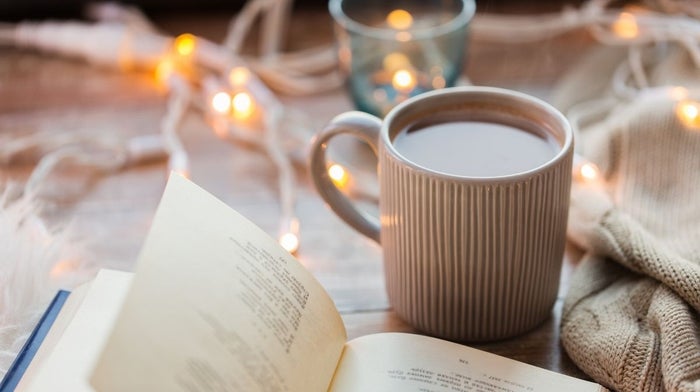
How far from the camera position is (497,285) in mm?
605

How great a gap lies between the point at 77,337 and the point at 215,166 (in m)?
0.33

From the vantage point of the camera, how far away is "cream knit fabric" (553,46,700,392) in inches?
22.6

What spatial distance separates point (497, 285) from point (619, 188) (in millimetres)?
201

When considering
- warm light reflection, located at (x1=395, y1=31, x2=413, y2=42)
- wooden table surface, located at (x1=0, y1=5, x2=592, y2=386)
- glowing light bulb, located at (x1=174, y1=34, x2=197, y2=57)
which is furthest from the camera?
glowing light bulb, located at (x1=174, y1=34, x2=197, y2=57)

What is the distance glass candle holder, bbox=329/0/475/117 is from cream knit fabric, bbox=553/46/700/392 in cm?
13

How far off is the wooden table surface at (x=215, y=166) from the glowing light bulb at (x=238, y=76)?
53mm

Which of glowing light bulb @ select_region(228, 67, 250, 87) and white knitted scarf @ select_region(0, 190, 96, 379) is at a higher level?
glowing light bulb @ select_region(228, 67, 250, 87)

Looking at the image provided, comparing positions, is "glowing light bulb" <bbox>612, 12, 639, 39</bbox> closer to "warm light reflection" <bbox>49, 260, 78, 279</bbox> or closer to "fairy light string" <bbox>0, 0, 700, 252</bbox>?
"fairy light string" <bbox>0, 0, 700, 252</bbox>

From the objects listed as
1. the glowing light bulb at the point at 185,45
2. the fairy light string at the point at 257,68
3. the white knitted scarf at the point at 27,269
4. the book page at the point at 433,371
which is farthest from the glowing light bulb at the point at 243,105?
the book page at the point at 433,371

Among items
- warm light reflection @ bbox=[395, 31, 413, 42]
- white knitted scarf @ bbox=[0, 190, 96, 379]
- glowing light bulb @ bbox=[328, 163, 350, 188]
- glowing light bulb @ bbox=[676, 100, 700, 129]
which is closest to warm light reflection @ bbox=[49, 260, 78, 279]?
white knitted scarf @ bbox=[0, 190, 96, 379]

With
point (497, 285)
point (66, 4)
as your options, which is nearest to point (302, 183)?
point (497, 285)

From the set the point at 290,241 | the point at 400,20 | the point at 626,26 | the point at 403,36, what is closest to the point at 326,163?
the point at 290,241

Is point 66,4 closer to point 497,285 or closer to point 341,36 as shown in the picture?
point 341,36

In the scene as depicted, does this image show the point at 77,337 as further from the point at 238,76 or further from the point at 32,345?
the point at 238,76
